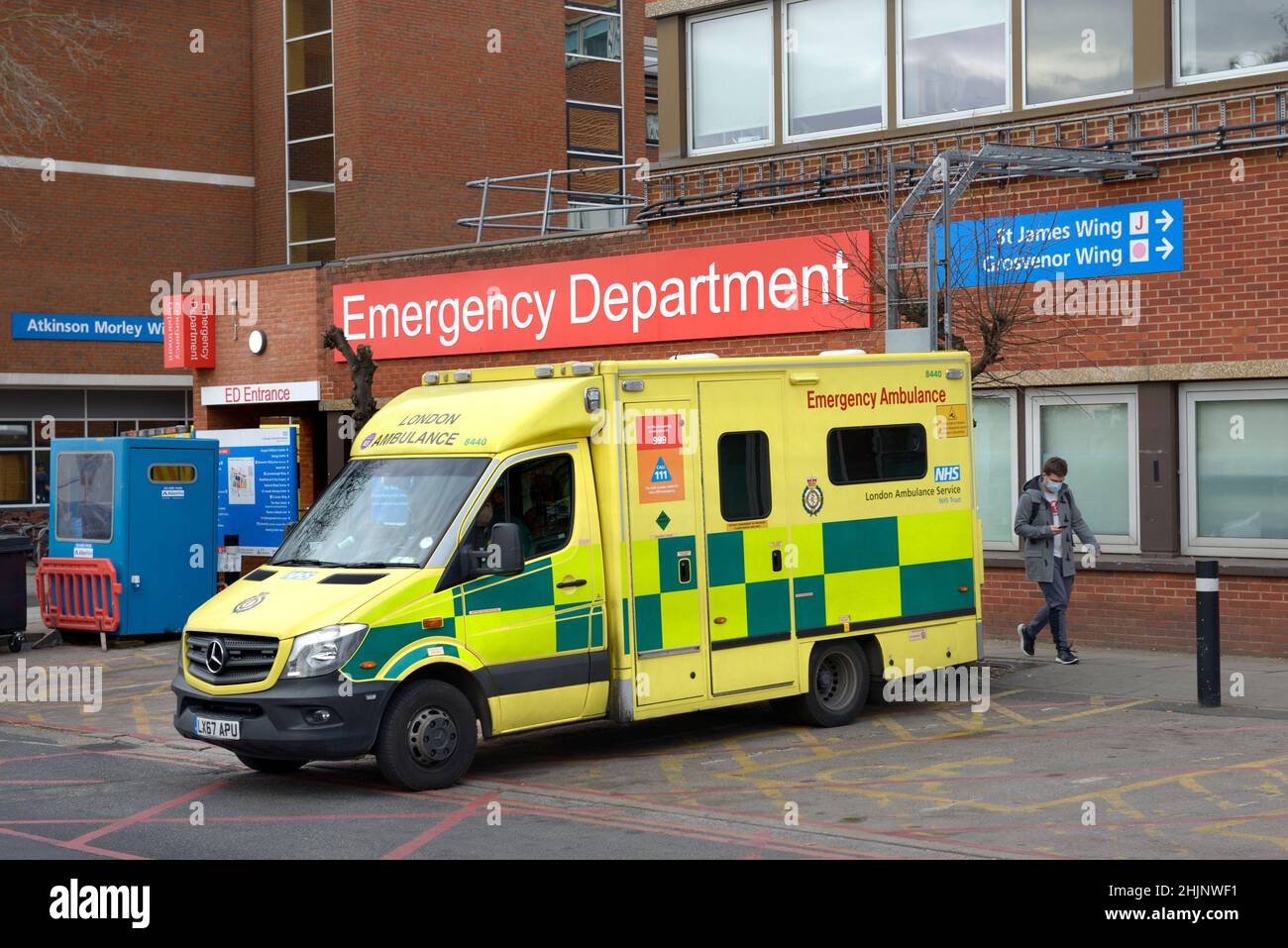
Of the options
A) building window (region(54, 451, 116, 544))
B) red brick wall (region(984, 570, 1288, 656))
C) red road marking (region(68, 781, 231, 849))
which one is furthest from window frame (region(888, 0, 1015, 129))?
red road marking (region(68, 781, 231, 849))

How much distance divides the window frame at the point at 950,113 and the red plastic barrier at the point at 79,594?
390 inches

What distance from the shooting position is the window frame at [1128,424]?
15.8 m

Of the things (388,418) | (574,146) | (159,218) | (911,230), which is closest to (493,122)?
(574,146)

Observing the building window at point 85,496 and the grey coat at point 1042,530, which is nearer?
the grey coat at point 1042,530

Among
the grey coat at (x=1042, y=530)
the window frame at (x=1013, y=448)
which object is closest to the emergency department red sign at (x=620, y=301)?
the window frame at (x=1013, y=448)

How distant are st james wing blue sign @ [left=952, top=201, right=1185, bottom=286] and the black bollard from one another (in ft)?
12.8

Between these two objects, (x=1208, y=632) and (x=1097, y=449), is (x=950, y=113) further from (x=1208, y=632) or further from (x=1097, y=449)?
(x=1208, y=632)

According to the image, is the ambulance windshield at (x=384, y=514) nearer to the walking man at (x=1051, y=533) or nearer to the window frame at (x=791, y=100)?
the walking man at (x=1051, y=533)

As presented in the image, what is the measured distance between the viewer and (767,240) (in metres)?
18.0

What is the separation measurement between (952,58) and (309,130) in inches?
825

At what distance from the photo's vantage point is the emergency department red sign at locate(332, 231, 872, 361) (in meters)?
17.5

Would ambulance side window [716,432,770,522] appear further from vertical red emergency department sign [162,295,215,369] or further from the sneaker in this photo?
vertical red emergency department sign [162,295,215,369]

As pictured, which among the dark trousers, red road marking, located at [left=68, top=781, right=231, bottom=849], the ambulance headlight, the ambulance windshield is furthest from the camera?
the dark trousers

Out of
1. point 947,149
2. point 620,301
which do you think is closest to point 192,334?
point 620,301
